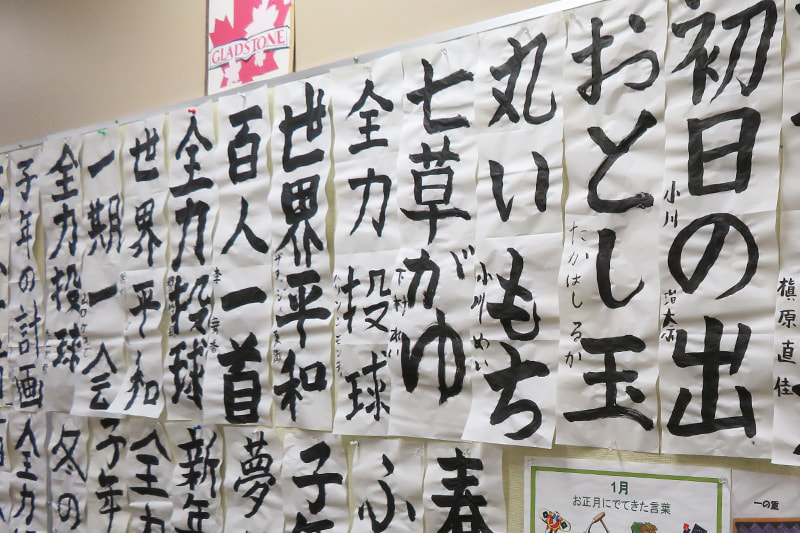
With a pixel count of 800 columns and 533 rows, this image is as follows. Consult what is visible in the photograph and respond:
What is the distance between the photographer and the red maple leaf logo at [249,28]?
5.28 ft

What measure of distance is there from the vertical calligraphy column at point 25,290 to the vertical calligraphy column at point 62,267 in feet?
0.19

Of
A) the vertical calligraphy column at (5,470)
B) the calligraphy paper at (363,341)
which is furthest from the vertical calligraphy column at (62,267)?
the calligraphy paper at (363,341)

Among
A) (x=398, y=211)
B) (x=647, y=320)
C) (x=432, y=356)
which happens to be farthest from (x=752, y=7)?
(x=432, y=356)

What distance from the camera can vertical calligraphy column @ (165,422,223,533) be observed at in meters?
1.60

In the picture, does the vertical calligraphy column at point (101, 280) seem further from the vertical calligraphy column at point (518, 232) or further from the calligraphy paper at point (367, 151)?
the vertical calligraphy column at point (518, 232)

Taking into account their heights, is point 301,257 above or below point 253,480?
above

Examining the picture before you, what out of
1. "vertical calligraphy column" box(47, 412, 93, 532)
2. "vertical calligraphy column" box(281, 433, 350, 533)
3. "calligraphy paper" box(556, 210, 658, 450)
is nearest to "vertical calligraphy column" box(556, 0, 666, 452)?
"calligraphy paper" box(556, 210, 658, 450)

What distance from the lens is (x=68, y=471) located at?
6.20 feet

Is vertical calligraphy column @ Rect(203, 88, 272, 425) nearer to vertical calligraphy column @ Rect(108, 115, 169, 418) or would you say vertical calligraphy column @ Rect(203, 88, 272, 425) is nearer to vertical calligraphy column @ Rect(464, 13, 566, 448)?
vertical calligraphy column @ Rect(108, 115, 169, 418)

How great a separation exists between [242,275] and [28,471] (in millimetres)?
1043

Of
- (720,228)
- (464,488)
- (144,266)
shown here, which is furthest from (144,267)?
(720,228)

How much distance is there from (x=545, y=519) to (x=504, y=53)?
2.85ft

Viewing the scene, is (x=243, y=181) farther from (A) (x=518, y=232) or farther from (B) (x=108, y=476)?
(B) (x=108, y=476)

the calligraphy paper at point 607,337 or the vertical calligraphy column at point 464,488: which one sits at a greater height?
the calligraphy paper at point 607,337
